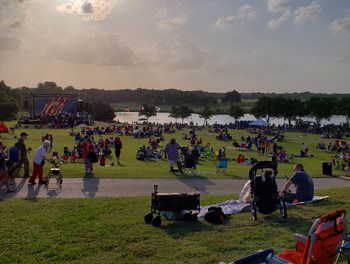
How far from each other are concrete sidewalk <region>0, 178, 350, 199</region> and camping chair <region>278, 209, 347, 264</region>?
708cm

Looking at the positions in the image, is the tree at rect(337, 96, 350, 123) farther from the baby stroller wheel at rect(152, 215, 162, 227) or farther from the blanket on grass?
the baby stroller wheel at rect(152, 215, 162, 227)

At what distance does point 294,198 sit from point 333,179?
7767 mm

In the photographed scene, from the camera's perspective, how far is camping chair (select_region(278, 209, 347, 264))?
3543mm

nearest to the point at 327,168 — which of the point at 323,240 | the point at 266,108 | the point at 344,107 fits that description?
the point at 323,240

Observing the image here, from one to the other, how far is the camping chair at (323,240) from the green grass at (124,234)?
1.69 meters

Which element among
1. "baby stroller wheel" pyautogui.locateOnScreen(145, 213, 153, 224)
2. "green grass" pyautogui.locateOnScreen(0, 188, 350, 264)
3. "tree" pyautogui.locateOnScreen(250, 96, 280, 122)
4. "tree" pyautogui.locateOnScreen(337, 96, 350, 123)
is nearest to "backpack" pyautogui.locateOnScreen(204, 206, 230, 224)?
"green grass" pyautogui.locateOnScreen(0, 188, 350, 264)

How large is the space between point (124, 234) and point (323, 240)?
12.4 ft

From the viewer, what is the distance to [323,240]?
3.63m

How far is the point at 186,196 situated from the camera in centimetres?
700

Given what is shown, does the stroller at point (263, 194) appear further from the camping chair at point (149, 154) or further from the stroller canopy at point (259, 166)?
the camping chair at point (149, 154)

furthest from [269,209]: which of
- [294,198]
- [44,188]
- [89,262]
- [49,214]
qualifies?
[44,188]

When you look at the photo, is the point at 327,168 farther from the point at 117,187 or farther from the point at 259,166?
the point at 117,187

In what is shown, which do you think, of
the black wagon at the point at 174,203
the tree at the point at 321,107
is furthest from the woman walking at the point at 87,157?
the tree at the point at 321,107

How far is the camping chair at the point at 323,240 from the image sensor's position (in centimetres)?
354
